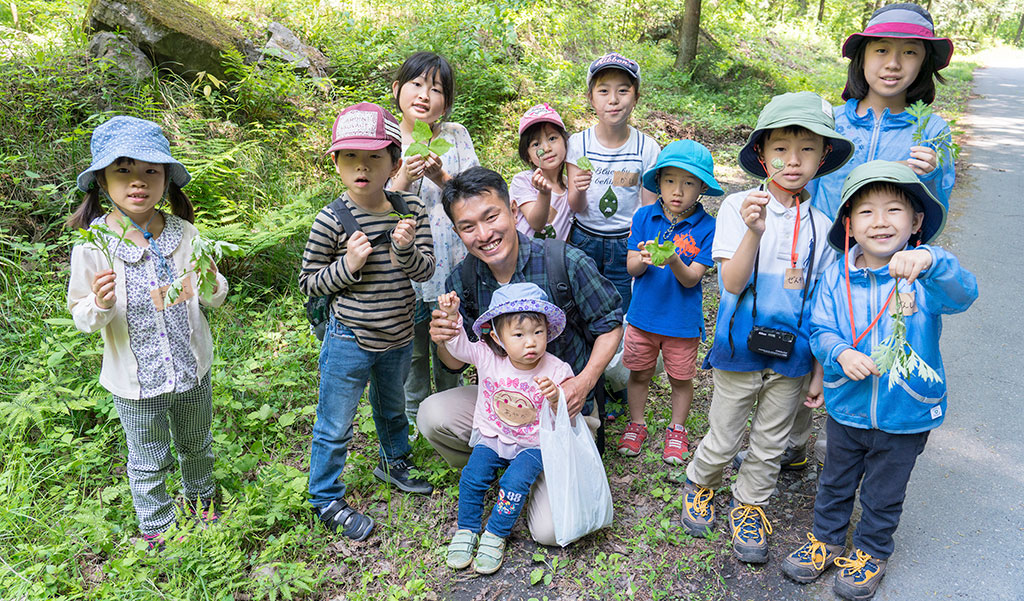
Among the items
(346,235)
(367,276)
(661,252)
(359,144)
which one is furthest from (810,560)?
(359,144)

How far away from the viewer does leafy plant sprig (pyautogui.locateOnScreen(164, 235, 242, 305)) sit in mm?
2691

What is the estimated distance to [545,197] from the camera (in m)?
3.62

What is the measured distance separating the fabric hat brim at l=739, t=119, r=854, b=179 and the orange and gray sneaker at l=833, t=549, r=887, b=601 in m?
1.86

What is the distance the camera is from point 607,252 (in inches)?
154

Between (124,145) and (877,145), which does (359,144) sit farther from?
(877,145)

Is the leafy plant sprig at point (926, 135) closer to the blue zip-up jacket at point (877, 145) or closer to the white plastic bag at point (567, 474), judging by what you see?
the blue zip-up jacket at point (877, 145)

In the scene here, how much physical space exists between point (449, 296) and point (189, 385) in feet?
4.47

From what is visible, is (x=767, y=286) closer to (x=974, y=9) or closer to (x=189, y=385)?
(x=189, y=385)

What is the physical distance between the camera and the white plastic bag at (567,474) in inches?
114

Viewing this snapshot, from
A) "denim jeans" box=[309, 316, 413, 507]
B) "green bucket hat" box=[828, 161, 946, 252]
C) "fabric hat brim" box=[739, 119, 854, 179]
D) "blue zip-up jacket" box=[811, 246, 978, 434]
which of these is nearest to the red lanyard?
"blue zip-up jacket" box=[811, 246, 978, 434]

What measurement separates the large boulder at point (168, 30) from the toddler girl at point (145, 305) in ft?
13.0

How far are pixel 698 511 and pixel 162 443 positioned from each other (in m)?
2.81

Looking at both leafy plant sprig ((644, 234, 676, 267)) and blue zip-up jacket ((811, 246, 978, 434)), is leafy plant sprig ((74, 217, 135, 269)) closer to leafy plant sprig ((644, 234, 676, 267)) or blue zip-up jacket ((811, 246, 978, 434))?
leafy plant sprig ((644, 234, 676, 267))

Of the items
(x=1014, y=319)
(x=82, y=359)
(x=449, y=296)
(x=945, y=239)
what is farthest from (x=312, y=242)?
(x=945, y=239)
